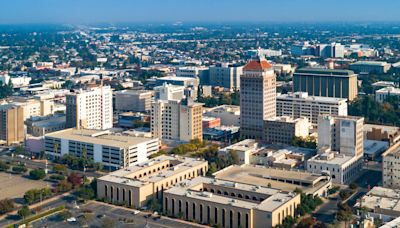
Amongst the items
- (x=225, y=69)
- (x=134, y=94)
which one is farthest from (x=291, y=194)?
(x=225, y=69)

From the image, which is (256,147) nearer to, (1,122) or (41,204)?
(41,204)

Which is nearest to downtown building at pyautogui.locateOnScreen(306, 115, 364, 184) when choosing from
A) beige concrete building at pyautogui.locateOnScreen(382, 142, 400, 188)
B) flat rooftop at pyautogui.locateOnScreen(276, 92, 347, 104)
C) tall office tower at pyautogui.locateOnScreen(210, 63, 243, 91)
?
beige concrete building at pyautogui.locateOnScreen(382, 142, 400, 188)

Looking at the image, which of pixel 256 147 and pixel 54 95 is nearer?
pixel 256 147

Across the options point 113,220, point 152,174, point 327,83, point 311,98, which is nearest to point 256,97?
point 311,98

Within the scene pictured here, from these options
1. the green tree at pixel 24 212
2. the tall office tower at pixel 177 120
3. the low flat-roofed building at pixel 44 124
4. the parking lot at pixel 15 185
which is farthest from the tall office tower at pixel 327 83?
the green tree at pixel 24 212

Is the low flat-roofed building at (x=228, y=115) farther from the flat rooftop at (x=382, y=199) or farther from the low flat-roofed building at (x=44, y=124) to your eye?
the flat rooftop at (x=382, y=199)

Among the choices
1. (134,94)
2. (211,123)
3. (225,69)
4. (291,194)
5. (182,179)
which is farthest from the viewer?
(225,69)
